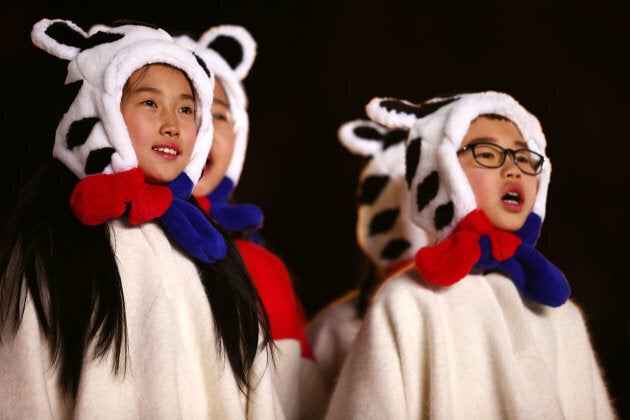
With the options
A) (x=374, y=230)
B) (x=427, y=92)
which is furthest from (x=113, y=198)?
(x=427, y=92)

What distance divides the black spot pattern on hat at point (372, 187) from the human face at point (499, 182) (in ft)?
2.08

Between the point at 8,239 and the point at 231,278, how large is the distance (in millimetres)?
554

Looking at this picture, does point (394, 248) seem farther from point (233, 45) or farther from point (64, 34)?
point (64, 34)

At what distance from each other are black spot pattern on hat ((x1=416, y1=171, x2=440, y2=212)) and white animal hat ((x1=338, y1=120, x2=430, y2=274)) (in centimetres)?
50

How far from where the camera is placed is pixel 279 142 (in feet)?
11.4

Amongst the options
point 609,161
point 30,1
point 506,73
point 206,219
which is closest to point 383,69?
point 506,73

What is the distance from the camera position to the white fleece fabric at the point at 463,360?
1995 mm

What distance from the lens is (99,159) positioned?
1822mm

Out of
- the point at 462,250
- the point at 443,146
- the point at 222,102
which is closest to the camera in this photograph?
the point at 462,250

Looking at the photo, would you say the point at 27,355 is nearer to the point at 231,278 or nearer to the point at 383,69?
the point at 231,278

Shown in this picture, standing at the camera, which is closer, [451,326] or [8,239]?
[8,239]

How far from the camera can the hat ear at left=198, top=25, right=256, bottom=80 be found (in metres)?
2.60

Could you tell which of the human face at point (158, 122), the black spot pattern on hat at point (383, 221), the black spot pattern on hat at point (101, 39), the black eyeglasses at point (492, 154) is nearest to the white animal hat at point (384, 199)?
the black spot pattern on hat at point (383, 221)

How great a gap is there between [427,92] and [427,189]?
1.26m
